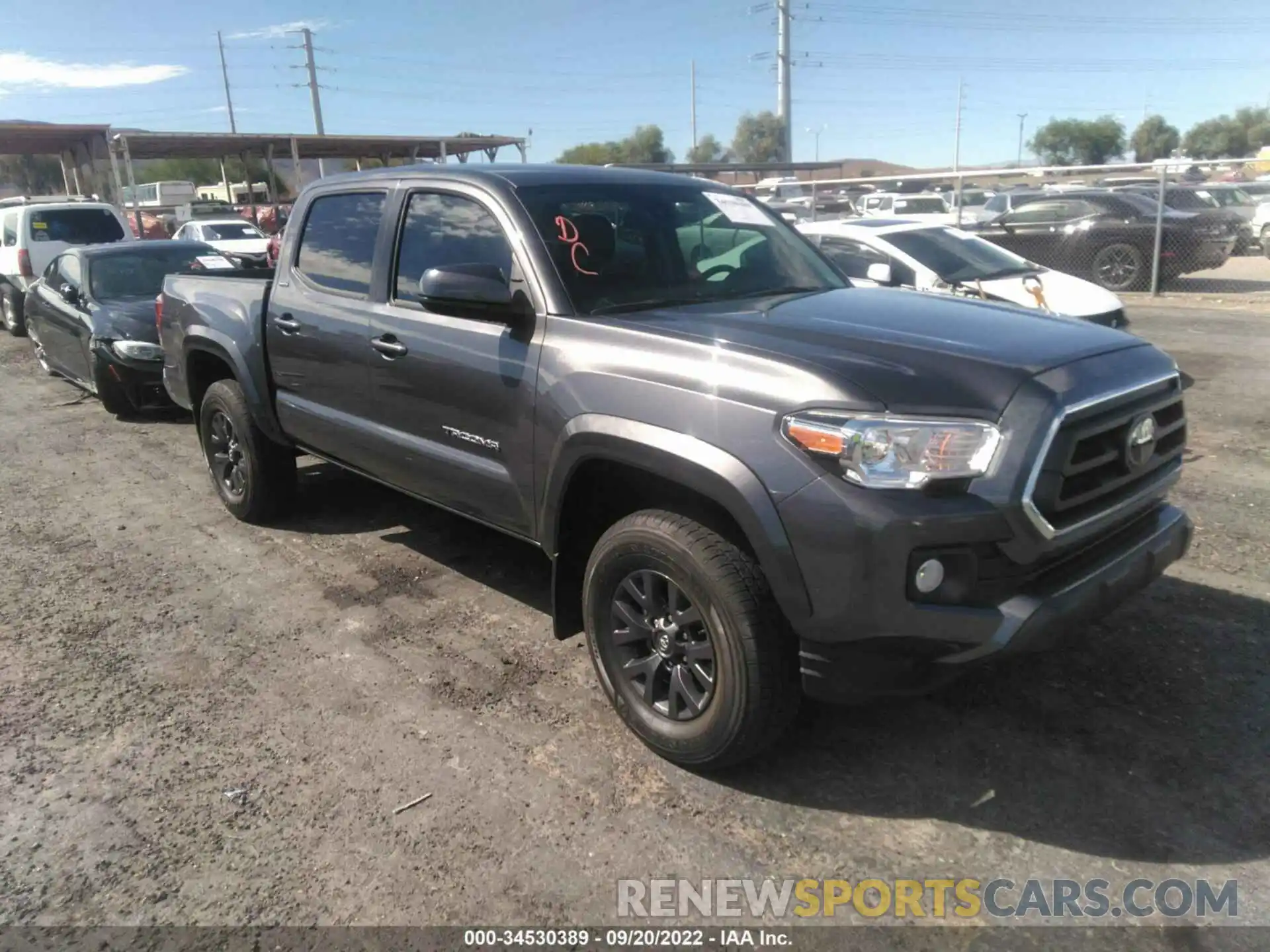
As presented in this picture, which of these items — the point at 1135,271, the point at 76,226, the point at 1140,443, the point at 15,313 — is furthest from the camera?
the point at 76,226

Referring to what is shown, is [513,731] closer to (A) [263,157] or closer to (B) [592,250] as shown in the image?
(B) [592,250]

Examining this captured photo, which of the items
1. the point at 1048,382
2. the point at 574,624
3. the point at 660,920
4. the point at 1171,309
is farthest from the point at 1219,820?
the point at 1171,309

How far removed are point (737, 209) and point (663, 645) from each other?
217 centimetres

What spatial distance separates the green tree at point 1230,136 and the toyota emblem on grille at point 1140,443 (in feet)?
304

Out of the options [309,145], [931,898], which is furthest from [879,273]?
[309,145]

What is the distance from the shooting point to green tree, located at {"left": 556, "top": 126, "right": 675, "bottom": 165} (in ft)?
211

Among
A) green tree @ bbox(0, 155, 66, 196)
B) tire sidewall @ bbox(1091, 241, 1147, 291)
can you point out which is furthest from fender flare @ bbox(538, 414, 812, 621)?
green tree @ bbox(0, 155, 66, 196)

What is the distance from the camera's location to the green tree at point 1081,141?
292 ft

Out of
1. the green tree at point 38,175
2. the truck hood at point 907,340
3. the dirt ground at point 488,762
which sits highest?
the green tree at point 38,175

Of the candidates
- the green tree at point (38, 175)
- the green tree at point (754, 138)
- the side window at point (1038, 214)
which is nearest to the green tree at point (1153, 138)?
the green tree at point (754, 138)

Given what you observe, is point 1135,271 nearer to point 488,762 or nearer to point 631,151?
point 488,762

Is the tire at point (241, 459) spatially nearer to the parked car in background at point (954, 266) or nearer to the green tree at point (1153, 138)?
the parked car in background at point (954, 266)

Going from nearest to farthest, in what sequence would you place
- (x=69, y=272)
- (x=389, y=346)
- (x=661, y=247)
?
(x=661, y=247), (x=389, y=346), (x=69, y=272)

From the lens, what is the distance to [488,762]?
10.5 ft
